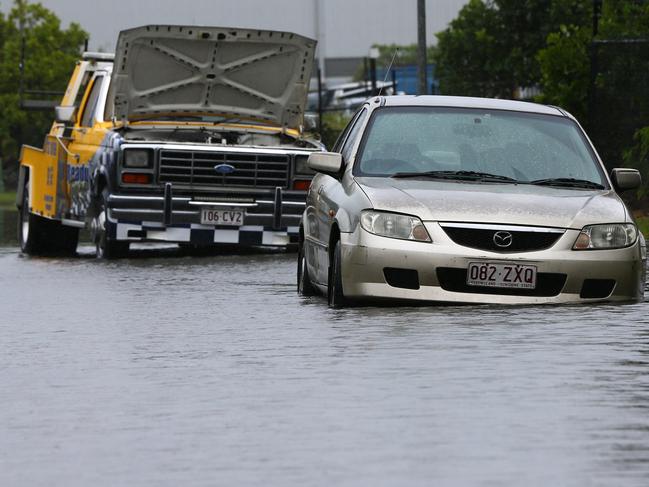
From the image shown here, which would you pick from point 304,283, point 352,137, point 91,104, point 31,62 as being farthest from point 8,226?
point 31,62

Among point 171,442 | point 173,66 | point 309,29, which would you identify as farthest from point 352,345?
point 309,29

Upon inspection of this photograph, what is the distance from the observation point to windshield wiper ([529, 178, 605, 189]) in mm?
13000

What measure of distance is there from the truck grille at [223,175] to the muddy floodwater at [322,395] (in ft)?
21.6

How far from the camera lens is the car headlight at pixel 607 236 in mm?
12117

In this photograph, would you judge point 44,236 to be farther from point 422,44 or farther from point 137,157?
point 422,44

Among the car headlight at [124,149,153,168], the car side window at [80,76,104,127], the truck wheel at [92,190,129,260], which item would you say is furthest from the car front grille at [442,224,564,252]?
the car side window at [80,76,104,127]

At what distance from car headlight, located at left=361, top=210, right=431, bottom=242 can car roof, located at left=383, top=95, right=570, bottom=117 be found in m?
1.73

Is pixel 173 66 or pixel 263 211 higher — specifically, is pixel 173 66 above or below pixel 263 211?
above

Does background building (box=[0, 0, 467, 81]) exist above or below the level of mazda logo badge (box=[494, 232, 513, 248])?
above

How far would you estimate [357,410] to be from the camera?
7.93 m

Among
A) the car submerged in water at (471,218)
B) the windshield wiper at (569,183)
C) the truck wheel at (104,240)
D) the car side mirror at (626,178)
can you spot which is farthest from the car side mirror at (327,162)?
the truck wheel at (104,240)

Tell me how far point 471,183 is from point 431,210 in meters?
0.74

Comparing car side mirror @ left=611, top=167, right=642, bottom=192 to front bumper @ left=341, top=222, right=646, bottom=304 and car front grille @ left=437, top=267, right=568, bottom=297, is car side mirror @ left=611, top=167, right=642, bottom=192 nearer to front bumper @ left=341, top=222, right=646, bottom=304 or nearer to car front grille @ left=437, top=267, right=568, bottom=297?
front bumper @ left=341, top=222, right=646, bottom=304

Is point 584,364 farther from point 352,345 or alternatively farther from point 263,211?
point 263,211
